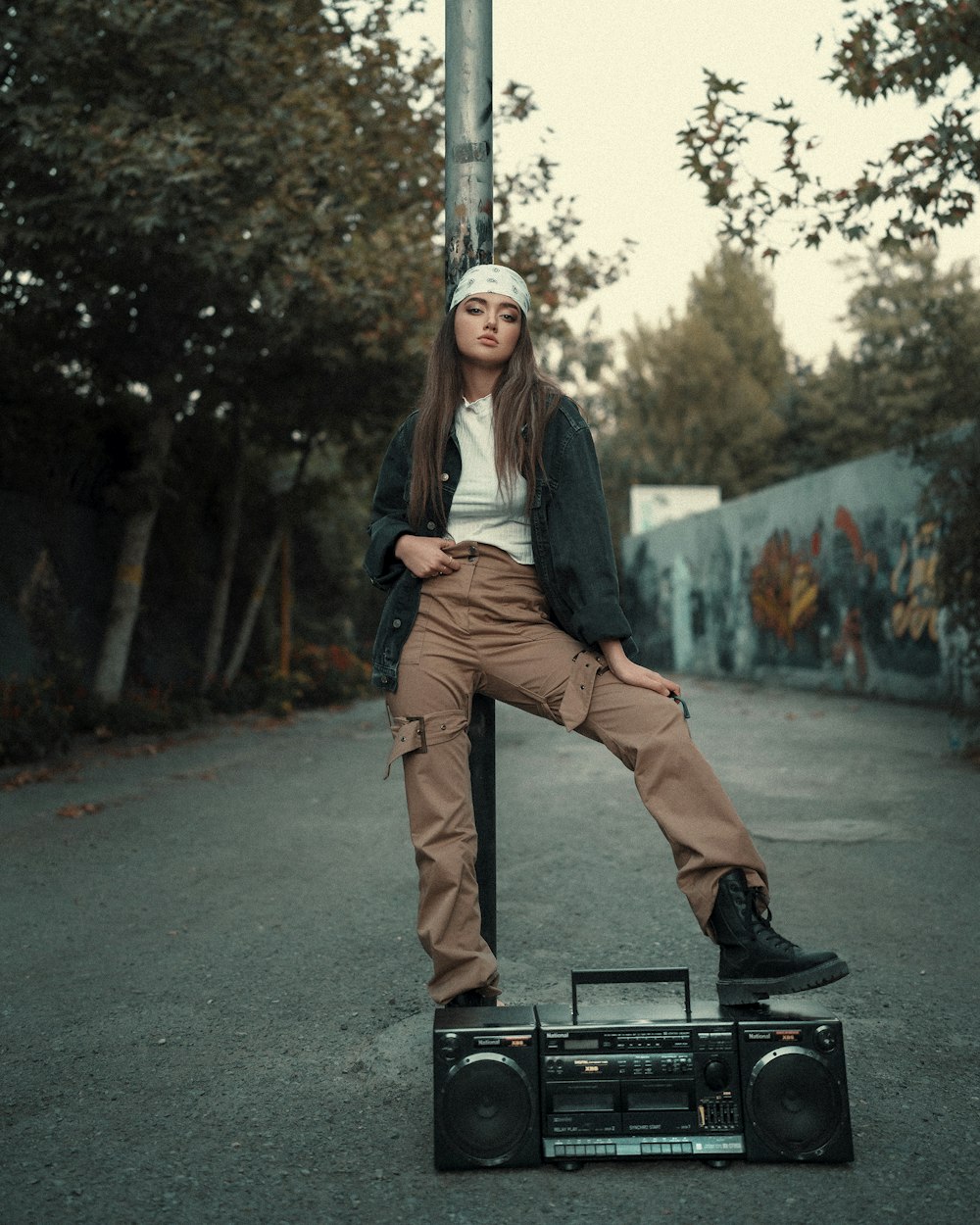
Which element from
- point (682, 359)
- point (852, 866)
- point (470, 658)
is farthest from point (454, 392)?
point (682, 359)

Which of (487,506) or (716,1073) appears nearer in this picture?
(716,1073)

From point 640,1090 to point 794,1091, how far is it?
0.31m

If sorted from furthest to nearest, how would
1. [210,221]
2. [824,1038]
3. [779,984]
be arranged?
[210,221], [779,984], [824,1038]

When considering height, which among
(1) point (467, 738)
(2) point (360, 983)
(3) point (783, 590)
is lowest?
(2) point (360, 983)

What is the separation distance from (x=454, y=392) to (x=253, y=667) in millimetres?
14186

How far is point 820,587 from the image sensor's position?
1811cm

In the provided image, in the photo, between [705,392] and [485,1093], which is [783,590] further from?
[705,392]

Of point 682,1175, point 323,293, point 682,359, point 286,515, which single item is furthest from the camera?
point 682,359

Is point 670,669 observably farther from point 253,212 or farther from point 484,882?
point 484,882

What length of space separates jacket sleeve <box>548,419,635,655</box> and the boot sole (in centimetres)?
83

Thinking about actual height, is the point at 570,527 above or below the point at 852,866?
above

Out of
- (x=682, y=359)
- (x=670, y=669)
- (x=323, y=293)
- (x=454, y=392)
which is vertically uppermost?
(x=682, y=359)

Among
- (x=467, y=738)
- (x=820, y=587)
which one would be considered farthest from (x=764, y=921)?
(x=820, y=587)

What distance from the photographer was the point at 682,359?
47031 mm
